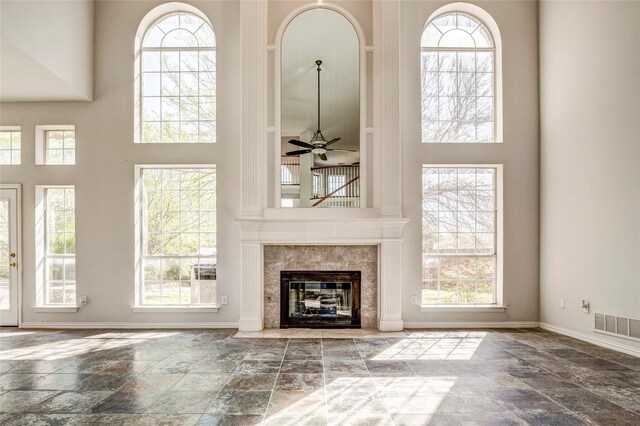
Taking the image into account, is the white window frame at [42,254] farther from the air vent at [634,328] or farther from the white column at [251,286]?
the air vent at [634,328]


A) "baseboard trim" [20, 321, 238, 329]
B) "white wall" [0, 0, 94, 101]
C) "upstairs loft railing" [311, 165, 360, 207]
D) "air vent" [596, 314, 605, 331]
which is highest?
"white wall" [0, 0, 94, 101]

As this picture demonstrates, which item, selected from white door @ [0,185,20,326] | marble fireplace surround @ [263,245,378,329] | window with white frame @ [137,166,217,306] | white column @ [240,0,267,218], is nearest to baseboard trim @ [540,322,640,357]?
marble fireplace surround @ [263,245,378,329]

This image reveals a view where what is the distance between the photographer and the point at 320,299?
5.44m

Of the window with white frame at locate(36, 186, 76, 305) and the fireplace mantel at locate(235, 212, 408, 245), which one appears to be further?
the window with white frame at locate(36, 186, 76, 305)

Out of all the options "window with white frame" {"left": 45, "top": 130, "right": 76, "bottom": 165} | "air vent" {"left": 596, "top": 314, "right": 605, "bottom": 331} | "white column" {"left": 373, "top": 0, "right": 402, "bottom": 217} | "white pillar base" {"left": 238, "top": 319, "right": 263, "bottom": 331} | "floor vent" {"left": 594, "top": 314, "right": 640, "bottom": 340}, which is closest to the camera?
"floor vent" {"left": 594, "top": 314, "right": 640, "bottom": 340}

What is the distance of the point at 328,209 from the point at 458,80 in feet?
9.46

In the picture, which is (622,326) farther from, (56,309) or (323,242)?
(56,309)

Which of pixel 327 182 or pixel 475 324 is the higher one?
pixel 327 182

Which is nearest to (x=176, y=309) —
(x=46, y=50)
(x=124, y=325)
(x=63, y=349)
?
(x=124, y=325)

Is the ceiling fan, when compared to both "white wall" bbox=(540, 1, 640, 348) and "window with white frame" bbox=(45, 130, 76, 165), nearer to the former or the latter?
"white wall" bbox=(540, 1, 640, 348)

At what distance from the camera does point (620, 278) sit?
421 cm

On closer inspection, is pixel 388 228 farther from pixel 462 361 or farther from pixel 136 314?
pixel 136 314

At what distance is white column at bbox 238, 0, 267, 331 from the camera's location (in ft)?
17.2

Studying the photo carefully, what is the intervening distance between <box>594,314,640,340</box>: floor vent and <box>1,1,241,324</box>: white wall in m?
4.70
